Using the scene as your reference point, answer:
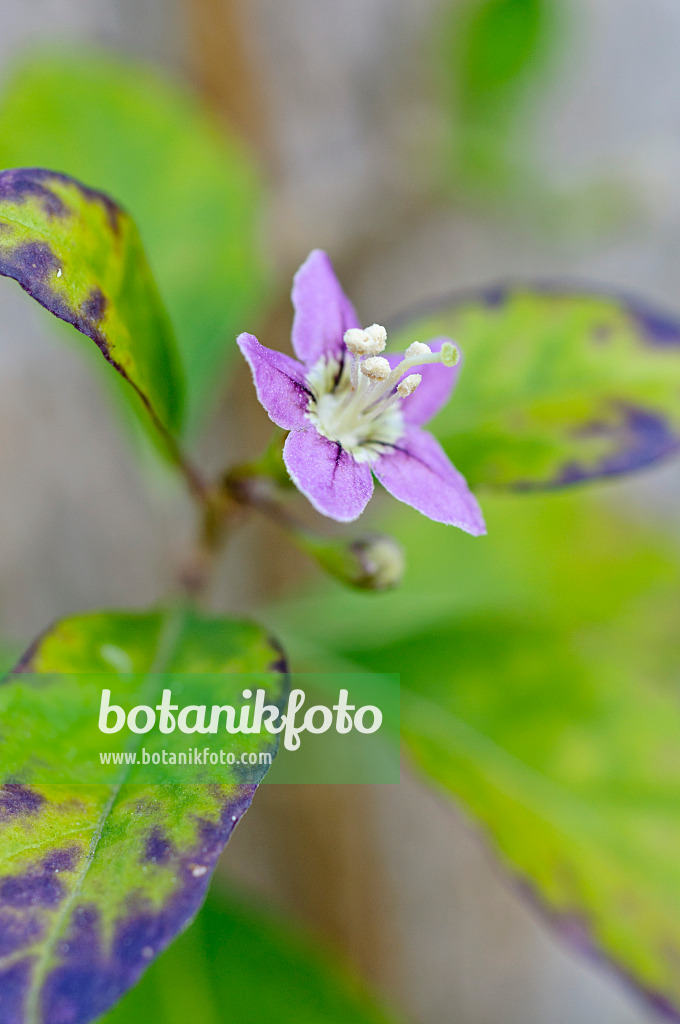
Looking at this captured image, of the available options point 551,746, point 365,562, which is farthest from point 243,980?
point 365,562

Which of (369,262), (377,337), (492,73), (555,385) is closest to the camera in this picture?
(377,337)

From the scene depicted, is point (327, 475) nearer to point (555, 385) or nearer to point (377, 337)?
point (377, 337)

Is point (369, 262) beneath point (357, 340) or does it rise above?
above

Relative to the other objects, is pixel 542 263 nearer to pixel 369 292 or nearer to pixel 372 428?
pixel 369 292

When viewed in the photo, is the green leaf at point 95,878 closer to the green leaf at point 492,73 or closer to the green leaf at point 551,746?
the green leaf at point 551,746

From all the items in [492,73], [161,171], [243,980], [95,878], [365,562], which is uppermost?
[492,73]

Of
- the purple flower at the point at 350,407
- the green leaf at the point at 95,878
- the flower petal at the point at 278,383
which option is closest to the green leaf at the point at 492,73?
the purple flower at the point at 350,407

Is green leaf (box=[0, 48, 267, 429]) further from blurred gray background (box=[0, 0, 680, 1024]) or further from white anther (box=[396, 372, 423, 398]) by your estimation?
white anther (box=[396, 372, 423, 398])

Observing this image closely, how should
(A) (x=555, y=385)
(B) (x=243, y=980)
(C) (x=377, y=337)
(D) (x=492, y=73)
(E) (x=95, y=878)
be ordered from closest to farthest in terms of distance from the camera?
(E) (x=95, y=878), (C) (x=377, y=337), (A) (x=555, y=385), (B) (x=243, y=980), (D) (x=492, y=73)
